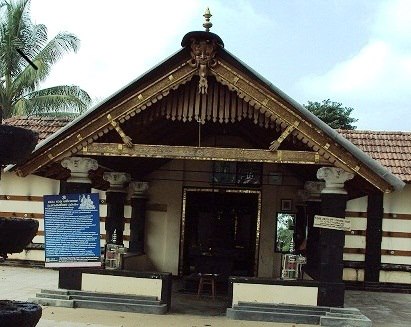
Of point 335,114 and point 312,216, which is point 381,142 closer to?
point 312,216

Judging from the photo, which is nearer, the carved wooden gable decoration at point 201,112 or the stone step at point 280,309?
the carved wooden gable decoration at point 201,112

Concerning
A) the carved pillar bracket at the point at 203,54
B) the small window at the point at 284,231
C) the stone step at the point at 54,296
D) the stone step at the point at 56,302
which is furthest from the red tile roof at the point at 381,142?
the carved pillar bracket at the point at 203,54

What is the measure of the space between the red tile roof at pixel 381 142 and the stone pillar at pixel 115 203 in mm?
3050

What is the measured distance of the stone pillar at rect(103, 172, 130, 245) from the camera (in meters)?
12.9

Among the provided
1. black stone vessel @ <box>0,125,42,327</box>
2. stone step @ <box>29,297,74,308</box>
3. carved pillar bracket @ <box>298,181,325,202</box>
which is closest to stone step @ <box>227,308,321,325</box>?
stone step @ <box>29,297,74,308</box>

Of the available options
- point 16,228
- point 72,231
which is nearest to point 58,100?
point 72,231

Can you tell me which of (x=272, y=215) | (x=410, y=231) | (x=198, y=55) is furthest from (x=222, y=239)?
(x=198, y=55)

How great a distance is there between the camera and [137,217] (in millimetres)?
13969

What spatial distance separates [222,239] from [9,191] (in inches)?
229

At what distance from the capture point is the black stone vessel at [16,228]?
4.77 meters

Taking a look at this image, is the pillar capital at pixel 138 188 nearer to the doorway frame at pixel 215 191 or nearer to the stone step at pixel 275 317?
the doorway frame at pixel 215 191

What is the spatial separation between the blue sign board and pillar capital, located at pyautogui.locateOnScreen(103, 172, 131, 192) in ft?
11.0

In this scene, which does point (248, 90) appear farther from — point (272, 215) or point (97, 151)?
point (272, 215)

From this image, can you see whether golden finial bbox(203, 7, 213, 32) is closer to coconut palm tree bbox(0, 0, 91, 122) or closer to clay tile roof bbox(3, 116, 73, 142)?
clay tile roof bbox(3, 116, 73, 142)
